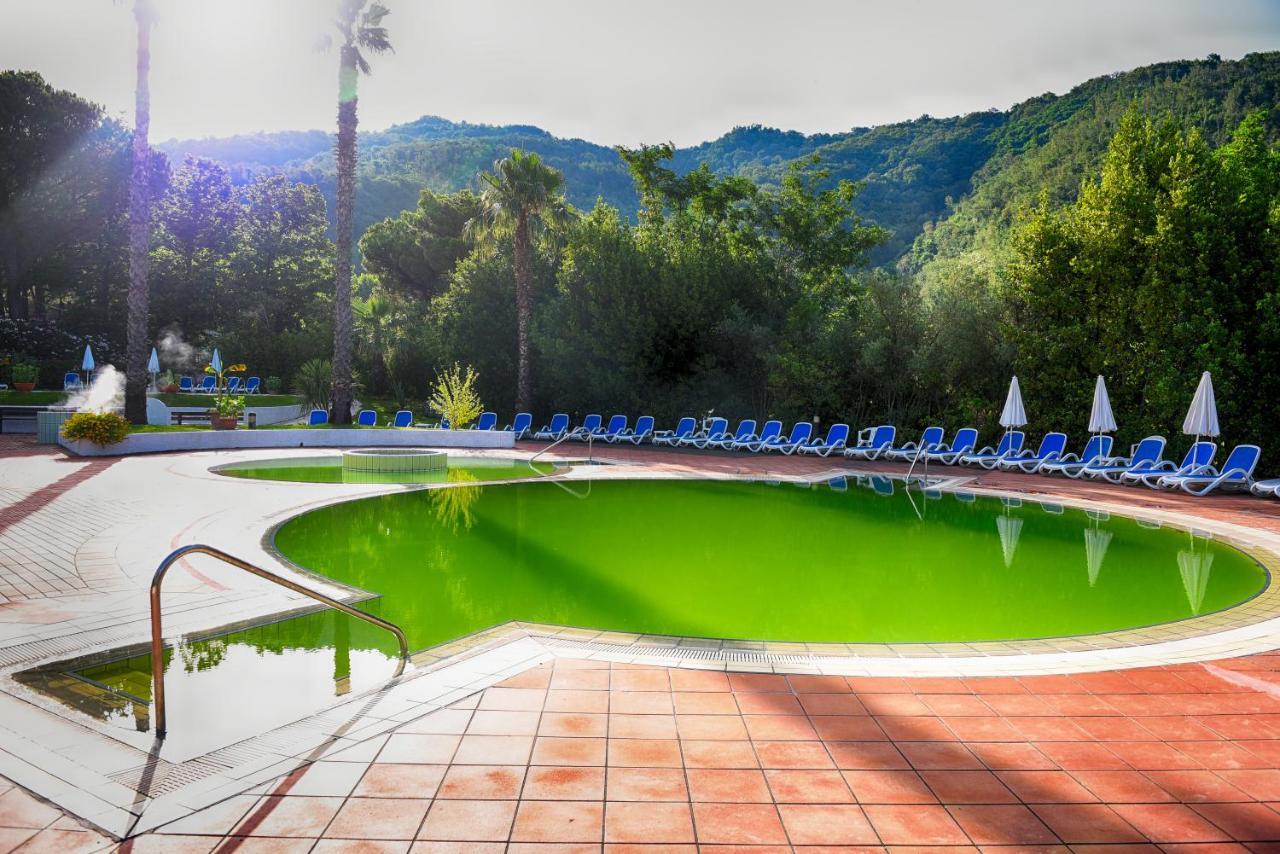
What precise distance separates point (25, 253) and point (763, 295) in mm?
29174

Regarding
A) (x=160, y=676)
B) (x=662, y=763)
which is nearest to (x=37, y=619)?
(x=160, y=676)

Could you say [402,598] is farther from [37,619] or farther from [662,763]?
[662,763]

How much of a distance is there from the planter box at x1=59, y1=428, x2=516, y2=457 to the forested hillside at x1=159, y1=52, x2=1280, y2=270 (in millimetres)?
13730

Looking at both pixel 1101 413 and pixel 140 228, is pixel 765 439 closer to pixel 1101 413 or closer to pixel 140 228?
pixel 1101 413

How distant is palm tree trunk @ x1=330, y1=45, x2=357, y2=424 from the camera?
66.9 ft

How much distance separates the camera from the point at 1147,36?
13.6 meters

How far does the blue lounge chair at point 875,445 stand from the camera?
17.6 m

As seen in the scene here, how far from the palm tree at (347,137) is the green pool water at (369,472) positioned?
4366 millimetres

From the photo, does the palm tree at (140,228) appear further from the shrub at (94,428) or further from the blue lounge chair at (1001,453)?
the blue lounge chair at (1001,453)

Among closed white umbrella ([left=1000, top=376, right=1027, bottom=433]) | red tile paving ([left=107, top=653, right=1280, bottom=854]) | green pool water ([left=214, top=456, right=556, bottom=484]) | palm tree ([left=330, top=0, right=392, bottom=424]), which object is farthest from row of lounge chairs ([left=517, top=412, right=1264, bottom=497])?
red tile paving ([left=107, top=653, right=1280, bottom=854])

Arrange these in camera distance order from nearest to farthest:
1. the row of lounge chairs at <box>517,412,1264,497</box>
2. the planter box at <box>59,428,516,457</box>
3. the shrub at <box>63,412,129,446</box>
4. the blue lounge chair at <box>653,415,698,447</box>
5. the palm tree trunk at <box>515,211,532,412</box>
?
the row of lounge chairs at <box>517,412,1264,497</box>, the shrub at <box>63,412,129,446</box>, the planter box at <box>59,428,516,457</box>, the blue lounge chair at <box>653,415,698,447</box>, the palm tree trunk at <box>515,211,532,412</box>

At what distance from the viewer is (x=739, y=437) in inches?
752

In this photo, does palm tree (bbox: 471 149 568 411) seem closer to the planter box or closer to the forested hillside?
the planter box

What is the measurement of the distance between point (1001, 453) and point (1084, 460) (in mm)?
1608
